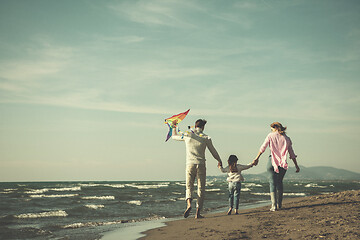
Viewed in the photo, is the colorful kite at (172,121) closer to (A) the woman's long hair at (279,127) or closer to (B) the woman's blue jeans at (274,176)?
(A) the woman's long hair at (279,127)

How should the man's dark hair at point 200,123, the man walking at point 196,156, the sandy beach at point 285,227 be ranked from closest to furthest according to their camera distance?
the sandy beach at point 285,227 → the man walking at point 196,156 → the man's dark hair at point 200,123

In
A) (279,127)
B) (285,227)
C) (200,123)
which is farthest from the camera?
(279,127)

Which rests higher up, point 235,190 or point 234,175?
point 234,175

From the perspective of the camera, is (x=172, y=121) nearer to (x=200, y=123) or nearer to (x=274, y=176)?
(x=200, y=123)

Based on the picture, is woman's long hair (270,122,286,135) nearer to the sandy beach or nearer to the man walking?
the man walking

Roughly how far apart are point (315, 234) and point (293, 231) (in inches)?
14.9

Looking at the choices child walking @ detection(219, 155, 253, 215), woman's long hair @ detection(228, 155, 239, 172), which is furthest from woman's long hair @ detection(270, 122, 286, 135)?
woman's long hair @ detection(228, 155, 239, 172)

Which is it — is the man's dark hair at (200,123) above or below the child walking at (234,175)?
above

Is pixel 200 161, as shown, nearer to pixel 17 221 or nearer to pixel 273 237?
pixel 273 237

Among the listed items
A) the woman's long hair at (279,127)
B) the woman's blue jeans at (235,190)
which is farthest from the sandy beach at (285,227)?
the woman's long hair at (279,127)

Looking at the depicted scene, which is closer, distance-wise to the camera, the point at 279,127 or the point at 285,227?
the point at 285,227

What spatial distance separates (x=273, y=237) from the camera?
443 cm

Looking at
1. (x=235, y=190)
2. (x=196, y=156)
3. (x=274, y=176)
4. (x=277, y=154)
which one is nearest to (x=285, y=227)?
(x=274, y=176)

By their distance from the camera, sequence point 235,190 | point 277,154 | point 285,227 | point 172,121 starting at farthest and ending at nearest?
point 235,190, point 172,121, point 277,154, point 285,227
